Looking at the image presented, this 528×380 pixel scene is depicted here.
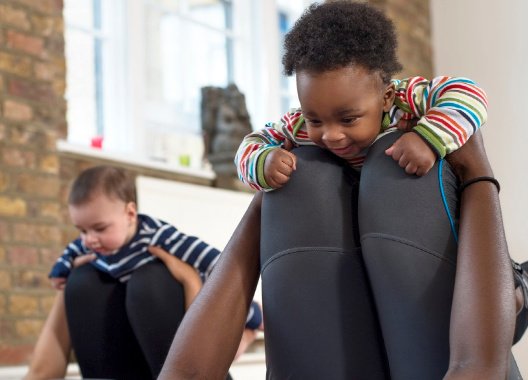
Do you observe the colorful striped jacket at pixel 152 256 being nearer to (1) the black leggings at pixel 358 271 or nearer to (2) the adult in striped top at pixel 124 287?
(2) the adult in striped top at pixel 124 287

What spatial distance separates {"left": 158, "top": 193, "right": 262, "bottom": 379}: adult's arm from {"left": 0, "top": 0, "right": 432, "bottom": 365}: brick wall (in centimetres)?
225

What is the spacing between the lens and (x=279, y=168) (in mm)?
1151

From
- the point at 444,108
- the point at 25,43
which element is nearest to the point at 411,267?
the point at 444,108

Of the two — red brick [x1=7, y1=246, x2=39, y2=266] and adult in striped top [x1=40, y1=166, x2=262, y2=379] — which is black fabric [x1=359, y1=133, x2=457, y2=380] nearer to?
adult in striped top [x1=40, y1=166, x2=262, y2=379]

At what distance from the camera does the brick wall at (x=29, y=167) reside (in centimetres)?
335

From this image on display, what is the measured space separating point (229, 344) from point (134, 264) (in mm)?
846

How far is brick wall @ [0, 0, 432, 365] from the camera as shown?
11.0 ft

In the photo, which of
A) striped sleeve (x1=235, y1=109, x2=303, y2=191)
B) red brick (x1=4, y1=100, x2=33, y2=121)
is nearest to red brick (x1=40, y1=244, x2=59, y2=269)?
red brick (x1=4, y1=100, x2=33, y2=121)

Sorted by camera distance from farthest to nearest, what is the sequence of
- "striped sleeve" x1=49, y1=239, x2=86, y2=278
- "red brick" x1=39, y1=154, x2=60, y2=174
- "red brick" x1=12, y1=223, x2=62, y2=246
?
"red brick" x1=39, y1=154, x2=60, y2=174
"red brick" x1=12, y1=223, x2=62, y2=246
"striped sleeve" x1=49, y1=239, x2=86, y2=278

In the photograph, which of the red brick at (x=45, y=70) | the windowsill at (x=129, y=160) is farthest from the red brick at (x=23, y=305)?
the red brick at (x=45, y=70)

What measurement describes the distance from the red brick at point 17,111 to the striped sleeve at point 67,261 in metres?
1.34

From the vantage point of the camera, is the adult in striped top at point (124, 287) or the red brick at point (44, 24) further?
the red brick at point (44, 24)

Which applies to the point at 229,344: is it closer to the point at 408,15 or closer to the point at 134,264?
the point at 134,264

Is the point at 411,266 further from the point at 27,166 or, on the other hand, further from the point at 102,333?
the point at 27,166
